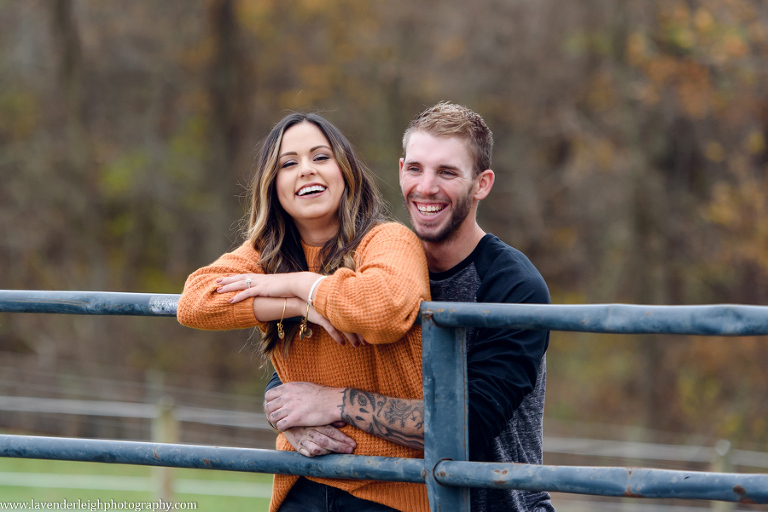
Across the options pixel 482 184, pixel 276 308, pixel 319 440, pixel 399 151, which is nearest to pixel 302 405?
pixel 319 440

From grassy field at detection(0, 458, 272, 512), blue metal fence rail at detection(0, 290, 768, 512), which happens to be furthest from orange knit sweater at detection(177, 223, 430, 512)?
grassy field at detection(0, 458, 272, 512)

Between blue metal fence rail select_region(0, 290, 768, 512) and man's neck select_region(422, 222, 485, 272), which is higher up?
man's neck select_region(422, 222, 485, 272)

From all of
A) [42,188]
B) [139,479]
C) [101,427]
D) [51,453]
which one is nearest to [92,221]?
[42,188]

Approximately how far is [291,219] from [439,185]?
49 centimetres

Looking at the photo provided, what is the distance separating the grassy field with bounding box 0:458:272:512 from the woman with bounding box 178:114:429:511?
5306 millimetres

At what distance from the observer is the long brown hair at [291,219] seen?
2.55 meters

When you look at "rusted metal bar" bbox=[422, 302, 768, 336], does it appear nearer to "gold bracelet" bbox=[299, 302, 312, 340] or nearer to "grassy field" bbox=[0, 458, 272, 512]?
"gold bracelet" bbox=[299, 302, 312, 340]

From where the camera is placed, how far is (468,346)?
7.84 feet

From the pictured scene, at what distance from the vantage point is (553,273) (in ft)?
57.6

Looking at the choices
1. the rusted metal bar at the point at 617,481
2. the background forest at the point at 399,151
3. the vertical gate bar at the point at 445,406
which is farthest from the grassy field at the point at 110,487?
the rusted metal bar at the point at 617,481

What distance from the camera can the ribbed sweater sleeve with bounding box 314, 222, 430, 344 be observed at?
2061 millimetres

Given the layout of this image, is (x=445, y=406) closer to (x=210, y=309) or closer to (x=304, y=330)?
(x=304, y=330)

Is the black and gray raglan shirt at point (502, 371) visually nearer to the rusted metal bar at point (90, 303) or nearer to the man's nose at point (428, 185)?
the man's nose at point (428, 185)

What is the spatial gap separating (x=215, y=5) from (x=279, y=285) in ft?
50.6
